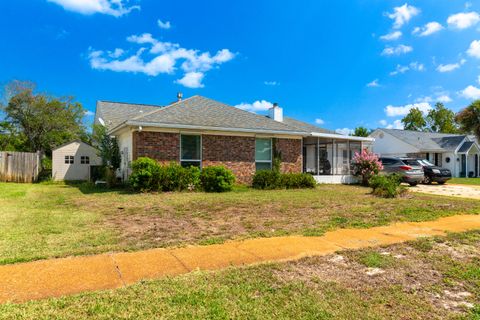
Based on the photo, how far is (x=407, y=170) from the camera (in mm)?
18031

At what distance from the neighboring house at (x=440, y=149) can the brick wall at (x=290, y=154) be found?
19709mm

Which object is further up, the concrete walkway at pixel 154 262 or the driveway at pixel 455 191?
the driveway at pixel 455 191

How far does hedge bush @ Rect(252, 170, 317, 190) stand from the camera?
14.3m

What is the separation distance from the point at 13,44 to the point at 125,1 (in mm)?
14107

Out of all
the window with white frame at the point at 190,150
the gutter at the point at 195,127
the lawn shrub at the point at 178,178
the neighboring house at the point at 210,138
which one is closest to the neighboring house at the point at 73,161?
the neighboring house at the point at 210,138

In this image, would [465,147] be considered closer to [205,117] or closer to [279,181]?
[279,181]

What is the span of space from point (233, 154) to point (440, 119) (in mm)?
58512

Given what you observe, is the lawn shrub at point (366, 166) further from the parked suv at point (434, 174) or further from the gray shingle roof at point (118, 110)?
the gray shingle roof at point (118, 110)

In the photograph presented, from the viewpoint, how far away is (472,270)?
396cm

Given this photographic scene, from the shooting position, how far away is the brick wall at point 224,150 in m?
13.5

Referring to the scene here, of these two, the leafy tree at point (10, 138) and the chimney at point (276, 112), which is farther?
the leafy tree at point (10, 138)

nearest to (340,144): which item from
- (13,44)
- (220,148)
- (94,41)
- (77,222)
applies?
(220,148)

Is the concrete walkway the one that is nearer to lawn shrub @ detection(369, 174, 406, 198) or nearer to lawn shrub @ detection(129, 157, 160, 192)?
lawn shrub @ detection(369, 174, 406, 198)

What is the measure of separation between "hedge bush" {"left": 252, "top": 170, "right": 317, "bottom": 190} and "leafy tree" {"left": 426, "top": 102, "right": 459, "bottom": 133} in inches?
2177
